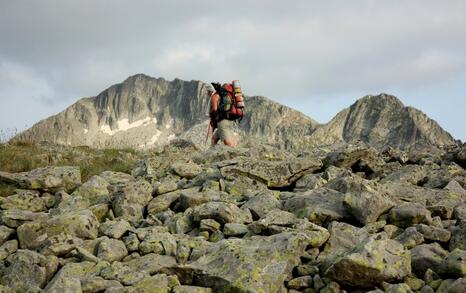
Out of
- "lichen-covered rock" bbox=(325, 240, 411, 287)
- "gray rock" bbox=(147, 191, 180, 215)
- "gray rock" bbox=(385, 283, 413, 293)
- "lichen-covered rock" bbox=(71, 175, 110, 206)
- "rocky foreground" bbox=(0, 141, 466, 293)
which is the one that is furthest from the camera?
"lichen-covered rock" bbox=(71, 175, 110, 206)

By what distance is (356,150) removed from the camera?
45.5 feet

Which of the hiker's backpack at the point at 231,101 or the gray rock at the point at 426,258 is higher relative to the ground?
the hiker's backpack at the point at 231,101

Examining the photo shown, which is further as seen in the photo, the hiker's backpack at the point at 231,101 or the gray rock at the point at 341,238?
the hiker's backpack at the point at 231,101

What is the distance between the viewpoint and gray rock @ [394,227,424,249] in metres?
8.12

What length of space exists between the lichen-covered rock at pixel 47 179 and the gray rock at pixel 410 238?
8.32 m

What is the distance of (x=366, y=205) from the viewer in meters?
9.14

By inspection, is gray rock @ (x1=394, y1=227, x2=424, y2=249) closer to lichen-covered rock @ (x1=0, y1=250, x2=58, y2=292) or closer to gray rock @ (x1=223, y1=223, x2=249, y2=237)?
gray rock @ (x1=223, y1=223, x2=249, y2=237)

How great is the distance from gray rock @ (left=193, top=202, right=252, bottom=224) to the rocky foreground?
0.02 meters

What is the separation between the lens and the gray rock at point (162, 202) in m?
10.8

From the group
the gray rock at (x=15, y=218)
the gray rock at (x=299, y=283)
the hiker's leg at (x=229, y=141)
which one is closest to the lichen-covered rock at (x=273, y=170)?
the gray rock at (x=15, y=218)

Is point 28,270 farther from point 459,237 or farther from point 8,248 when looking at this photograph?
point 459,237

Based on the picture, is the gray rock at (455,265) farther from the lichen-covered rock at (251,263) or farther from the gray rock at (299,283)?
the lichen-covered rock at (251,263)

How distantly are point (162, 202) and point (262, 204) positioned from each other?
2.40 meters

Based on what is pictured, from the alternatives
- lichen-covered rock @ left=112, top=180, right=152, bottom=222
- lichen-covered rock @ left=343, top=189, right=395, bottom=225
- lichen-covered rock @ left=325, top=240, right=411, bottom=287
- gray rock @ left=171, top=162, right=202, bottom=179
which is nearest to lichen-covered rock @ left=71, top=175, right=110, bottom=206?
lichen-covered rock @ left=112, top=180, right=152, bottom=222
